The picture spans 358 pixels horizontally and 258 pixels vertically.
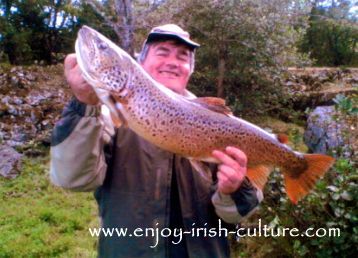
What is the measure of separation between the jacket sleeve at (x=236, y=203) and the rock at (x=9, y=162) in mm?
7583

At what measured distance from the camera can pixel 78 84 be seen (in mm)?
2332

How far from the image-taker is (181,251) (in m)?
2.72

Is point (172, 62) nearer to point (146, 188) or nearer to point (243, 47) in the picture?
point (146, 188)

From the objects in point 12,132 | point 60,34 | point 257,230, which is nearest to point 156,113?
point 257,230

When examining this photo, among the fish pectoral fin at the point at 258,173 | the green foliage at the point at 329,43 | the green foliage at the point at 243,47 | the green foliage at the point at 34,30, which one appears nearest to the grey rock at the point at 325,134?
the fish pectoral fin at the point at 258,173

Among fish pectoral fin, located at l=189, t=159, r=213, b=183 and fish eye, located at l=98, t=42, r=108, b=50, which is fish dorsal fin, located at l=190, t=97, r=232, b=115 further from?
fish eye, located at l=98, t=42, r=108, b=50

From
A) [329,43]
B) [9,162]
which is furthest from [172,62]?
[329,43]

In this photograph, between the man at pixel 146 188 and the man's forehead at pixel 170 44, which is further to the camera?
the man's forehead at pixel 170 44

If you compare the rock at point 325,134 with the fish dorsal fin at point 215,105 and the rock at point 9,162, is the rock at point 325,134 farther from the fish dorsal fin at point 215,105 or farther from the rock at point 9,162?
the rock at point 9,162

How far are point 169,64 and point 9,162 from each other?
25.7 feet

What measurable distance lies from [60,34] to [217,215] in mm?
15501

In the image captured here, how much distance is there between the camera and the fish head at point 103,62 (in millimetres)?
2385

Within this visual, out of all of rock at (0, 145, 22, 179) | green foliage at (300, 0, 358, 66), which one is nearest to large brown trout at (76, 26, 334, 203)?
rock at (0, 145, 22, 179)

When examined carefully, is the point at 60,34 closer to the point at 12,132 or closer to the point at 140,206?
the point at 12,132
